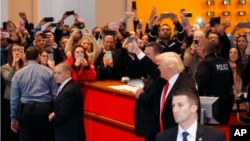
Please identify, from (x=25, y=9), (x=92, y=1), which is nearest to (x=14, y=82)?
(x=92, y=1)

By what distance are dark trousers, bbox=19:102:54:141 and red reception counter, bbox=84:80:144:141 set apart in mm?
921

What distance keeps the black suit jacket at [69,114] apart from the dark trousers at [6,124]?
181 cm

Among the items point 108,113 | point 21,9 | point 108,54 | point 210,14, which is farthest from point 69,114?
point 210,14

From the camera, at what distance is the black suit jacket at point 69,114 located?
9594 millimetres

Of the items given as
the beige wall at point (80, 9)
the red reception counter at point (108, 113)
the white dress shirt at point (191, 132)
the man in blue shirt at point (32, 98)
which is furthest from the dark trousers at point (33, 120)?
the beige wall at point (80, 9)

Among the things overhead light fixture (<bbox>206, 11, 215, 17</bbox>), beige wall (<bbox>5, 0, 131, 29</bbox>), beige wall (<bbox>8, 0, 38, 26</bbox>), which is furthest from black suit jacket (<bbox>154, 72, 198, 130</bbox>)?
overhead light fixture (<bbox>206, 11, 215, 17</bbox>)

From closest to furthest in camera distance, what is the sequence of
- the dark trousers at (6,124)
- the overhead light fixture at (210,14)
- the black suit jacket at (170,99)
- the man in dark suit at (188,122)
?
the man in dark suit at (188,122) → the black suit jacket at (170,99) → the dark trousers at (6,124) → the overhead light fixture at (210,14)

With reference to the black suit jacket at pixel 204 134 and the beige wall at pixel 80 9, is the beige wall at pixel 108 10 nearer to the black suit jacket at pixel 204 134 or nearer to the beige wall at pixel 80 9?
the beige wall at pixel 80 9

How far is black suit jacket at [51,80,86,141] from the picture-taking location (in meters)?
9.59

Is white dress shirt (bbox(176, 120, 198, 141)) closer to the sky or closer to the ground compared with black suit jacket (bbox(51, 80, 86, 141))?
closer to the sky

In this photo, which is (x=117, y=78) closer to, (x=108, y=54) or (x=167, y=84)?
(x=108, y=54)

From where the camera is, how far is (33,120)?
10.3 meters

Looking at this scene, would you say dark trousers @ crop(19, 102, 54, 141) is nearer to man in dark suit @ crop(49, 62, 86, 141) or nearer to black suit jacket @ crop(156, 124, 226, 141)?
man in dark suit @ crop(49, 62, 86, 141)

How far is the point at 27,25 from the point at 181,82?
894cm
